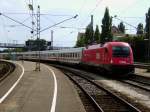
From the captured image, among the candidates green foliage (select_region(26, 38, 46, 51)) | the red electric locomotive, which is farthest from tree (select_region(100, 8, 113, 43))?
the red electric locomotive

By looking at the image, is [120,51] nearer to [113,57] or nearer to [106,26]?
[113,57]

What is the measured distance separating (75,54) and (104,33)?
47.5 m

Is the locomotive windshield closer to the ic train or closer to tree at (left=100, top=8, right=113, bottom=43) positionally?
the ic train

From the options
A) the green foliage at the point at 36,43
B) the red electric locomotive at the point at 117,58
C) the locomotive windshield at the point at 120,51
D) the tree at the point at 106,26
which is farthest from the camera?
the tree at the point at 106,26

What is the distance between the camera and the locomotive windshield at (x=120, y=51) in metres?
35.8

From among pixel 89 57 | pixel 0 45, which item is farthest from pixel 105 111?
pixel 0 45

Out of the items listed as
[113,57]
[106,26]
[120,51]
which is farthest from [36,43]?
[106,26]

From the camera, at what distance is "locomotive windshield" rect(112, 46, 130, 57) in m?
A: 35.8

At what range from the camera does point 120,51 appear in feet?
118

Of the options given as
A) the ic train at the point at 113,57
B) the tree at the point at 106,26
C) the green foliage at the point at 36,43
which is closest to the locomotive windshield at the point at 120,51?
the ic train at the point at 113,57

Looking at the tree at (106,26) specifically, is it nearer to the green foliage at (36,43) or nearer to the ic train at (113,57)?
the green foliage at (36,43)

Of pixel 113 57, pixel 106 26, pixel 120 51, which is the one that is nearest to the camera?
pixel 113 57

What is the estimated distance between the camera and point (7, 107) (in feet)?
53.4

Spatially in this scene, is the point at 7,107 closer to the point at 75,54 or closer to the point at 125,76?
the point at 125,76
